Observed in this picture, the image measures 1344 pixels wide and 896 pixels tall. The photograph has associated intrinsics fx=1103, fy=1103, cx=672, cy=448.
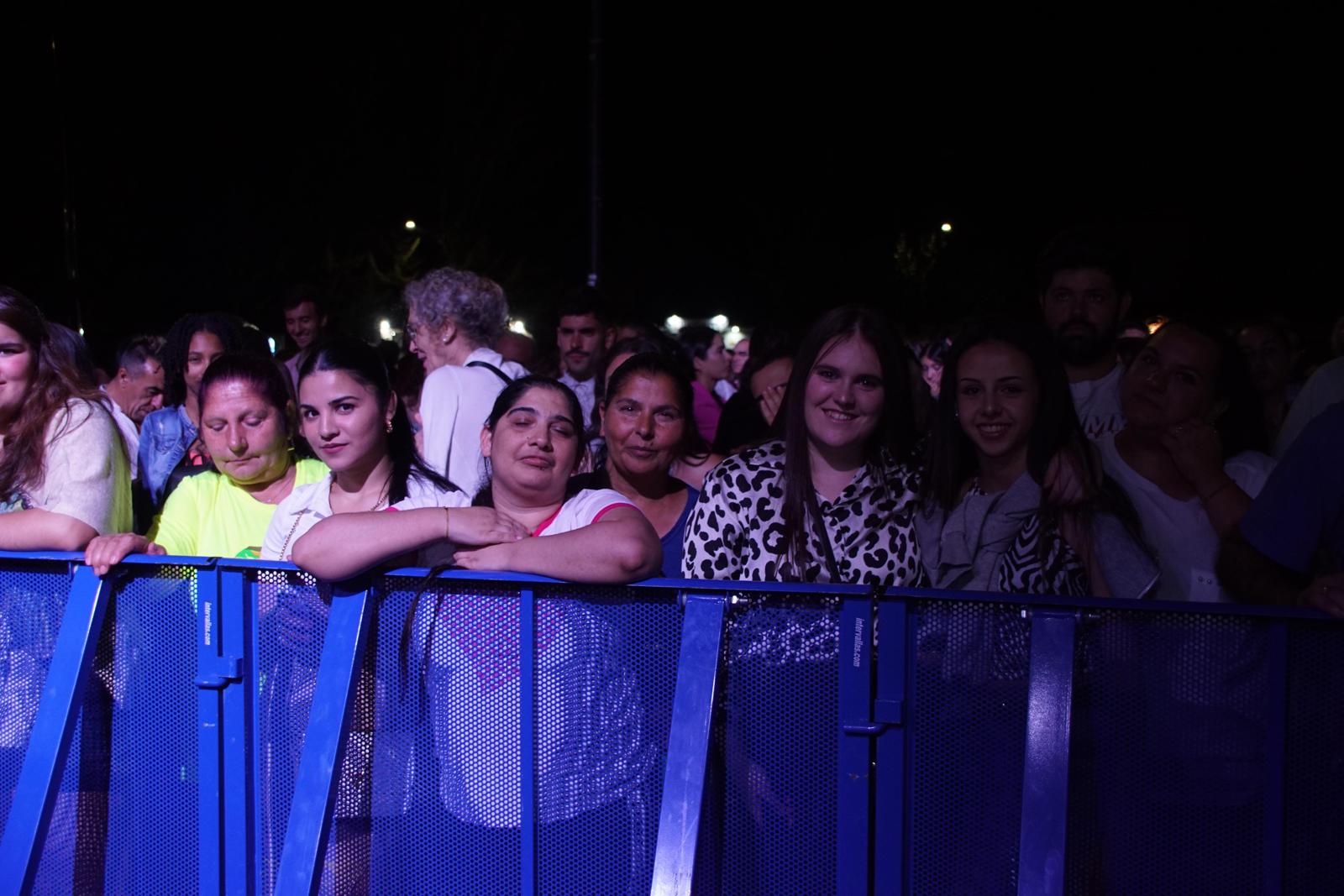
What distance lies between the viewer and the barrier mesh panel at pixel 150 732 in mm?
3129

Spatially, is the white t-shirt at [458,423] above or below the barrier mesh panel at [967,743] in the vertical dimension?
above

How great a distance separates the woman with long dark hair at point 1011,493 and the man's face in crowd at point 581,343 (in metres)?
3.82

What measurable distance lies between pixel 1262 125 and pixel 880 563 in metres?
21.9

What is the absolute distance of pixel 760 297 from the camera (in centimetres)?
3478

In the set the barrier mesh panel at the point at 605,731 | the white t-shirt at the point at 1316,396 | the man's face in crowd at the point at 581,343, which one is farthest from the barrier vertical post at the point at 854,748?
the man's face in crowd at the point at 581,343

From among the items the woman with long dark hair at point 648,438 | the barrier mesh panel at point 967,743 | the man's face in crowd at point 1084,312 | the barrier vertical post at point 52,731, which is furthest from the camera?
the man's face in crowd at point 1084,312

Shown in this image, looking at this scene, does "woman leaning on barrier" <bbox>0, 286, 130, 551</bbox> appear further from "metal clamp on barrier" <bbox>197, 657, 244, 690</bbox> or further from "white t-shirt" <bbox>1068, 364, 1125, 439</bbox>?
"white t-shirt" <bbox>1068, 364, 1125, 439</bbox>

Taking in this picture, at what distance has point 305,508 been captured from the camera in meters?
3.46

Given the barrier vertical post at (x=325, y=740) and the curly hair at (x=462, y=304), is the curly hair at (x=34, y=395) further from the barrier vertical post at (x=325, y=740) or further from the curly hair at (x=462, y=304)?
the curly hair at (x=462, y=304)

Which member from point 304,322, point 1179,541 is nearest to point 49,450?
point 1179,541

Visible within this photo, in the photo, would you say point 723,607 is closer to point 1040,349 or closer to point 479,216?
point 1040,349

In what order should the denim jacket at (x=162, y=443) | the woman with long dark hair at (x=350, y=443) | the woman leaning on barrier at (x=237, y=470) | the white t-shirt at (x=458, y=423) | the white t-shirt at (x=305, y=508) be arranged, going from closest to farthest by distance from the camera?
the white t-shirt at (x=305, y=508) → the woman with long dark hair at (x=350, y=443) → the woman leaning on barrier at (x=237, y=470) → the denim jacket at (x=162, y=443) → the white t-shirt at (x=458, y=423)

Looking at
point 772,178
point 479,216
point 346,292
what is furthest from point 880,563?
point 772,178

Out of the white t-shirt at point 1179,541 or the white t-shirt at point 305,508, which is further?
the white t-shirt at point 305,508
